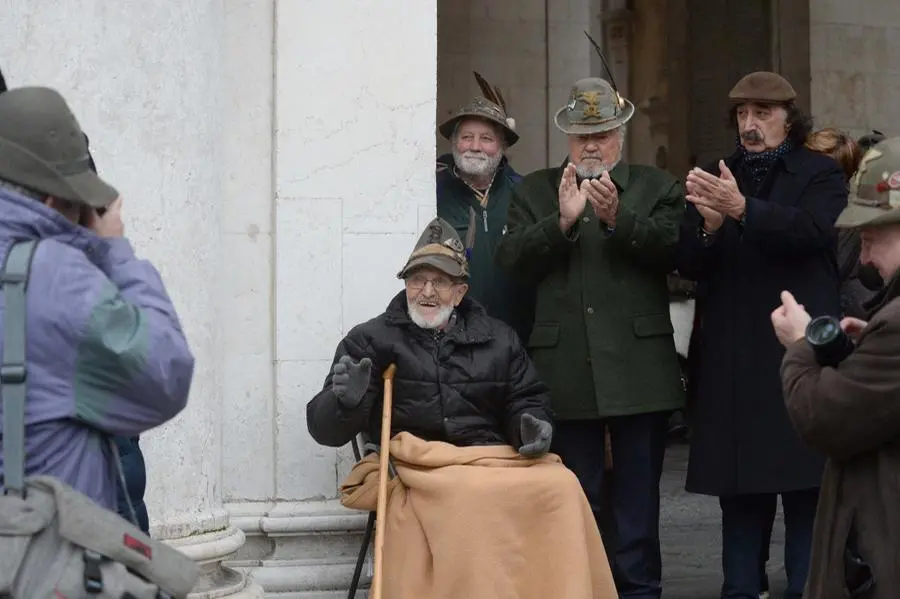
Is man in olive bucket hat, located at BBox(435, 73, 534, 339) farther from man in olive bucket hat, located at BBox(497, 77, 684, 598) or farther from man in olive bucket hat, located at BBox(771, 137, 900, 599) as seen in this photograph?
man in olive bucket hat, located at BBox(771, 137, 900, 599)

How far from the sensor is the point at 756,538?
20.8 feet

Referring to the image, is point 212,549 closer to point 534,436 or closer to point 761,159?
point 534,436

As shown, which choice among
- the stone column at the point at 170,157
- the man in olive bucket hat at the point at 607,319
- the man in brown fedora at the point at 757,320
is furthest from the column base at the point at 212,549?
the man in brown fedora at the point at 757,320

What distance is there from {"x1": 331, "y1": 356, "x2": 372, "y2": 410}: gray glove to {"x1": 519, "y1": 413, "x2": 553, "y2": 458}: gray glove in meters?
0.55

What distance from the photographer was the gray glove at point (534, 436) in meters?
5.84

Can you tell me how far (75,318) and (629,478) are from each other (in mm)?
3210

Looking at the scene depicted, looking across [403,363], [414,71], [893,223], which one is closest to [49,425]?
[893,223]

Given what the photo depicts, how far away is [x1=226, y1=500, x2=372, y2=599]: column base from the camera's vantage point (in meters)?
6.20

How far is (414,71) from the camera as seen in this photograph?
635cm

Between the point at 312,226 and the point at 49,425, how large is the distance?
9.09ft

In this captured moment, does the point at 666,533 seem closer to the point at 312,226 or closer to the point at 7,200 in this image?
the point at 312,226

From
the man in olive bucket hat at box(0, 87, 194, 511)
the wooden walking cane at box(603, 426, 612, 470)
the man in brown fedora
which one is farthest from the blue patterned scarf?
the man in olive bucket hat at box(0, 87, 194, 511)

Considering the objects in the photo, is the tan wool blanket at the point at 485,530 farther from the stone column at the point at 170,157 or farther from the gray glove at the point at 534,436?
the stone column at the point at 170,157

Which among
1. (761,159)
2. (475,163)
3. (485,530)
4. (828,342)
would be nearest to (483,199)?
(475,163)
